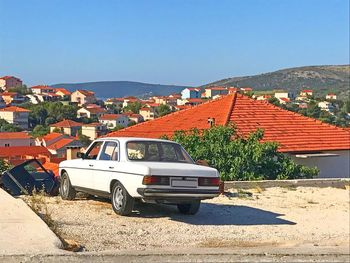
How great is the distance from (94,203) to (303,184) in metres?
6.98

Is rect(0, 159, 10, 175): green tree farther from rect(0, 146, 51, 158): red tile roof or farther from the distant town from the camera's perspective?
rect(0, 146, 51, 158): red tile roof

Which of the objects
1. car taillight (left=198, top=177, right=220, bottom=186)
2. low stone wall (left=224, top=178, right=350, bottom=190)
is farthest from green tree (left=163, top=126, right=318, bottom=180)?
car taillight (left=198, top=177, right=220, bottom=186)

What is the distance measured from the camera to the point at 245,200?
1350cm

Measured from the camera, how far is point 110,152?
1079 centimetres

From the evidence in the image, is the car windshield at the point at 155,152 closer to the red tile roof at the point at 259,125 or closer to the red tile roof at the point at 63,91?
the red tile roof at the point at 259,125

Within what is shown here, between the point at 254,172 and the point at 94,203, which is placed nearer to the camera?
the point at 94,203

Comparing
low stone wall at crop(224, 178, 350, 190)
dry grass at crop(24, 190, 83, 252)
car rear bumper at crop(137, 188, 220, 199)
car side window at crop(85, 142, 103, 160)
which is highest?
car side window at crop(85, 142, 103, 160)

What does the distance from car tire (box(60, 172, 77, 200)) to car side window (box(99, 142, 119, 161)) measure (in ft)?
4.34

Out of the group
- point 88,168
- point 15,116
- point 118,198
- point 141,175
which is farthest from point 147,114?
point 141,175

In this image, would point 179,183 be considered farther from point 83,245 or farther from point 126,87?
point 126,87

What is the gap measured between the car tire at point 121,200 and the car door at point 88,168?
0.84 meters

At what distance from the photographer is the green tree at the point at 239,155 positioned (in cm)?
1691

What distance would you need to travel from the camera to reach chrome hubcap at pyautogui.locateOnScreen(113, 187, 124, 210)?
1007cm

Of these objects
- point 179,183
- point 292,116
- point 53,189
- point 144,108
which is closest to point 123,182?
point 179,183
